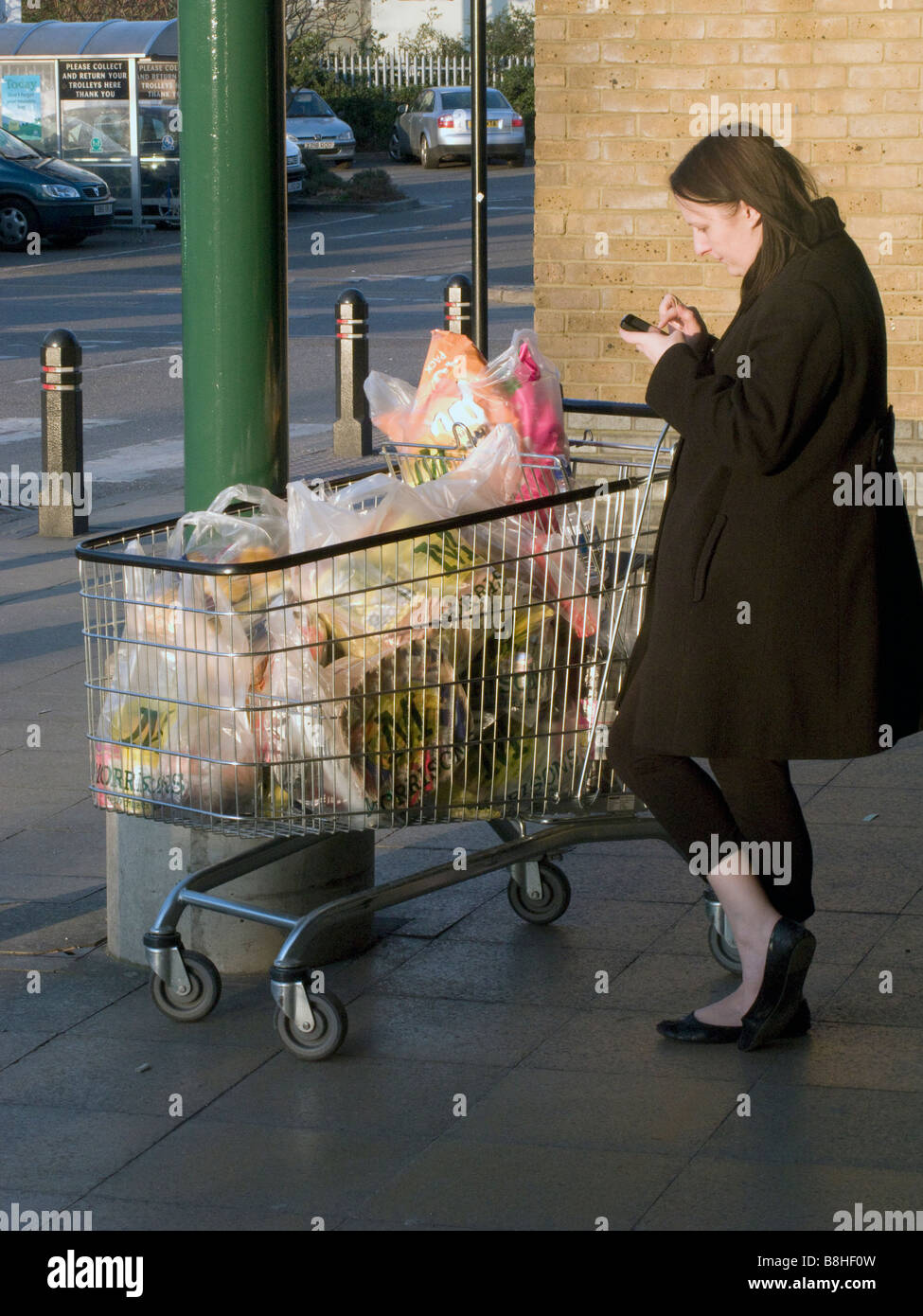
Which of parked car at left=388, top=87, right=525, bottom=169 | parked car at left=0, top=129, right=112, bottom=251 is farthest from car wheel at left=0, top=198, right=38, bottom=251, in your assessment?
parked car at left=388, top=87, right=525, bottom=169

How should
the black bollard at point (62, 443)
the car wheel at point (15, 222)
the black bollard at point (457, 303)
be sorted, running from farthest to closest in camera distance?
the car wheel at point (15, 222)
the black bollard at point (457, 303)
the black bollard at point (62, 443)

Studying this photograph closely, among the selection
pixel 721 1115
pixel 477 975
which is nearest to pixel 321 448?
pixel 477 975

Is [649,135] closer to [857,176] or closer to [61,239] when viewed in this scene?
[857,176]

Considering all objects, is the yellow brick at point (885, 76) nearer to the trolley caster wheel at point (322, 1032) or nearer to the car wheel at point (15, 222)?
the trolley caster wheel at point (322, 1032)

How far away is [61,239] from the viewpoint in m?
28.7

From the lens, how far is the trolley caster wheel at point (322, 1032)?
4.07 meters

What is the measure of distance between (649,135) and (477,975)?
534cm

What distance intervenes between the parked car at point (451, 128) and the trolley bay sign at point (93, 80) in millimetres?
12456

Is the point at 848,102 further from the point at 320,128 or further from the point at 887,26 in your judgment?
the point at 320,128

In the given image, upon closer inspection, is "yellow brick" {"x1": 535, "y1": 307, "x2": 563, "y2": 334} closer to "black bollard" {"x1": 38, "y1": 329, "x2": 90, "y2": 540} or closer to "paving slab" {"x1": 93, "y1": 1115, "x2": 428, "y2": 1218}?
"black bollard" {"x1": 38, "y1": 329, "x2": 90, "y2": 540}

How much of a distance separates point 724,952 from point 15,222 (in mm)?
25225

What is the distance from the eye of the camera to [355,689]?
409cm

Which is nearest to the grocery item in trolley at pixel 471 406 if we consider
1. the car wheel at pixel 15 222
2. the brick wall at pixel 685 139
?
the brick wall at pixel 685 139

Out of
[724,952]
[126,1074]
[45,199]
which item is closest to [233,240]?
[126,1074]
